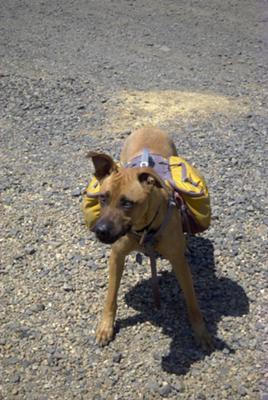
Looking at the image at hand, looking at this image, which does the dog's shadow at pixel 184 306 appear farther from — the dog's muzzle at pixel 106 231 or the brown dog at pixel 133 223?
the dog's muzzle at pixel 106 231

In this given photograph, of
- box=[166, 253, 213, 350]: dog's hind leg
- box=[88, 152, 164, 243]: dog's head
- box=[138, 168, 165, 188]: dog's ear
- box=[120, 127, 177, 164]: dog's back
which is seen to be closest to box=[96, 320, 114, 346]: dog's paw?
box=[166, 253, 213, 350]: dog's hind leg

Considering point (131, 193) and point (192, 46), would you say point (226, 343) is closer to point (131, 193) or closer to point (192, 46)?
point (131, 193)

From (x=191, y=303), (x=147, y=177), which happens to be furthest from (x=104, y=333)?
(x=147, y=177)

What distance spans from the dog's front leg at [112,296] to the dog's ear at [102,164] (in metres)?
0.60

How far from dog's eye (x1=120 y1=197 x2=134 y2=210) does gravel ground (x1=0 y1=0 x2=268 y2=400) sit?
126 cm

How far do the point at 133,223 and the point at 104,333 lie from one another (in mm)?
1106

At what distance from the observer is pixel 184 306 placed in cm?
452

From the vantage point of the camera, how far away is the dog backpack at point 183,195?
424 cm

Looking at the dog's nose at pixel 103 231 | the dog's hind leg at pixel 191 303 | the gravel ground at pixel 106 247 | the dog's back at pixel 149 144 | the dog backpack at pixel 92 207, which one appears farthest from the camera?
the dog's back at pixel 149 144

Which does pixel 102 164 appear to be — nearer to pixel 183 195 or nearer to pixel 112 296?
pixel 183 195

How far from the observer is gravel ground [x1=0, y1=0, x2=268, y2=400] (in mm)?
3975

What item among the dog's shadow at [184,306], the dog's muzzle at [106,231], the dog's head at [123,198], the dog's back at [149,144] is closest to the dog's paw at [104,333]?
the dog's shadow at [184,306]

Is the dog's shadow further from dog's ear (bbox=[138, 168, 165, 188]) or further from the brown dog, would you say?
dog's ear (bbox=[138, 168, 165, 188])

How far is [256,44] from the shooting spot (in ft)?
35.1
